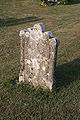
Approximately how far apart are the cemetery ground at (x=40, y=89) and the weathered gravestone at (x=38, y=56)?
0.36m

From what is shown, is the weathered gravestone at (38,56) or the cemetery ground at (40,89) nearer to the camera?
the cemetery ground at (40,89)

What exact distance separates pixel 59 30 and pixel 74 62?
576 cm

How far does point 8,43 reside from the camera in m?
12.9

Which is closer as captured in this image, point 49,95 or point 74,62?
point 49,95

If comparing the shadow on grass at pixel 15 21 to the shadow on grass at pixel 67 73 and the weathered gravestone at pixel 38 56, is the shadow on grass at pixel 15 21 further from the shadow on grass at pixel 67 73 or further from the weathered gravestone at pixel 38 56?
the weathered gravestone at pixel 38 56

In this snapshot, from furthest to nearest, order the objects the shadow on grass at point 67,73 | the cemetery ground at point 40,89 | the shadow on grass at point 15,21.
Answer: the shadow on grass at point 15,21 → the shadow on grass at point 67,73 → the cemetery ground at point 40,89

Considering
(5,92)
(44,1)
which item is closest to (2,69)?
(5,92)

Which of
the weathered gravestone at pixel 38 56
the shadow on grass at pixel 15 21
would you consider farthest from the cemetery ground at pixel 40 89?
the weathered gravestone at pixel 38 56

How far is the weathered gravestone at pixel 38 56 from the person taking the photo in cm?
720

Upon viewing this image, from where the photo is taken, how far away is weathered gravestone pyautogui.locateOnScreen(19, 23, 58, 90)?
23.6ft

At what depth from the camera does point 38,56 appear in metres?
7.65

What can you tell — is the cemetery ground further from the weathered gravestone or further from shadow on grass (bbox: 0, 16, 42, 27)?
the weathered gravestone

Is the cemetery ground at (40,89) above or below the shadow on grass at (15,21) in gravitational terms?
below

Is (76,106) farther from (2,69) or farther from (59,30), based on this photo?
(59,30)
